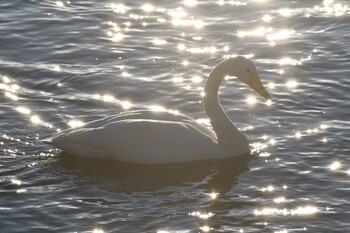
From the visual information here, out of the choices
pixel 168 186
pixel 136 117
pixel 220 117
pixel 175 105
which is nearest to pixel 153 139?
pixel 136 117

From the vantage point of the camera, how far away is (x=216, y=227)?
50.0 ft

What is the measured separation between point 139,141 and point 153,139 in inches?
8.5

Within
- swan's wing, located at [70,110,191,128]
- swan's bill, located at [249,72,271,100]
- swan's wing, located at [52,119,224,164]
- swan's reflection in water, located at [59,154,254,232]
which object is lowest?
swan's reflection in water, located at [59,154,254,232]

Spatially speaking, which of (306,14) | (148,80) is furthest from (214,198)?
(306,14)

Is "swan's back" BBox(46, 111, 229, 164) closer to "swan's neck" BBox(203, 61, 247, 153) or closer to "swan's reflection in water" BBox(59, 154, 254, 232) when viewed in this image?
"swan's reflection in water" BBox(59, 154, 254, 232)

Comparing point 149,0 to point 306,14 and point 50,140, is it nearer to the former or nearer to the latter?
point 306,14

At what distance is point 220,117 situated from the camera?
700 inches

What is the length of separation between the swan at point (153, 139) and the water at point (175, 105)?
0.67 feet

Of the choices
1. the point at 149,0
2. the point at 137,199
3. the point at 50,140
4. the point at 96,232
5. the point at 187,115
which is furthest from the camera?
the point at 149,0

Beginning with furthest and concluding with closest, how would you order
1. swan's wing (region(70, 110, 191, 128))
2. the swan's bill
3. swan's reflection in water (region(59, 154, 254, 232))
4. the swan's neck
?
the swan's bill < the swan's neck < swan's wing (region(70, 110, 191, 128)) < swan's reflection in water (region(59, 154, 254, 232))

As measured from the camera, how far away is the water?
15.6m

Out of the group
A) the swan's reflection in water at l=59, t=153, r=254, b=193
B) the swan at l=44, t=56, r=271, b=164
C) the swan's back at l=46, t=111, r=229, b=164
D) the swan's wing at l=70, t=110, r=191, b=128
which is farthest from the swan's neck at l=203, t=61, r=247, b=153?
the swan's wing at l=70, t=110, r=191, b=128

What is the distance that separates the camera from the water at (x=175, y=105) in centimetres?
1563

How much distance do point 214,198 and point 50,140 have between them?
9.15 ft
